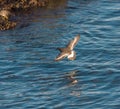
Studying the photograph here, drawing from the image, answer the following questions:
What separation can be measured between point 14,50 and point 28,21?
300 centimetres

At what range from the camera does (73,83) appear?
1812cm

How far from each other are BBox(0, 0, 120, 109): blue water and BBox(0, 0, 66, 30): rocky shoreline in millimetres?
325

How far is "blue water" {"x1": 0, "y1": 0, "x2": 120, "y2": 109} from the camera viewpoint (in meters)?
16.8

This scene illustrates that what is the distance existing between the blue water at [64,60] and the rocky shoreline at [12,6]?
0.33m

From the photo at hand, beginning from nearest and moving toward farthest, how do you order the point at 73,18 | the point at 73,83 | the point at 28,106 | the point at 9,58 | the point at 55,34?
the point at 28,106 → the point at 73,83 → the point at 9,58 → the point at 55,34 → the point at 73,18

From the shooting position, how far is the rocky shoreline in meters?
22.6

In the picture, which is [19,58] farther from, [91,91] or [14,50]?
[91,91]

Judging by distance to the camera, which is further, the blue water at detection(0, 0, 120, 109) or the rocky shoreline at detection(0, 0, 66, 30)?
the rocky shoreline at detection(0, 0, 66, 30)

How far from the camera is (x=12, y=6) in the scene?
24.2m

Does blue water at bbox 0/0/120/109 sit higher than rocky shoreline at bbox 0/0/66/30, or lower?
lower

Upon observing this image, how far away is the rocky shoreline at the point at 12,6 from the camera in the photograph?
22.6 m

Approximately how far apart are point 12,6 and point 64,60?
17.1 ft

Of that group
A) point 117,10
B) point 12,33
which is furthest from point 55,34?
point 117,10

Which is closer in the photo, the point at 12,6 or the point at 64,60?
the point at 64,60
